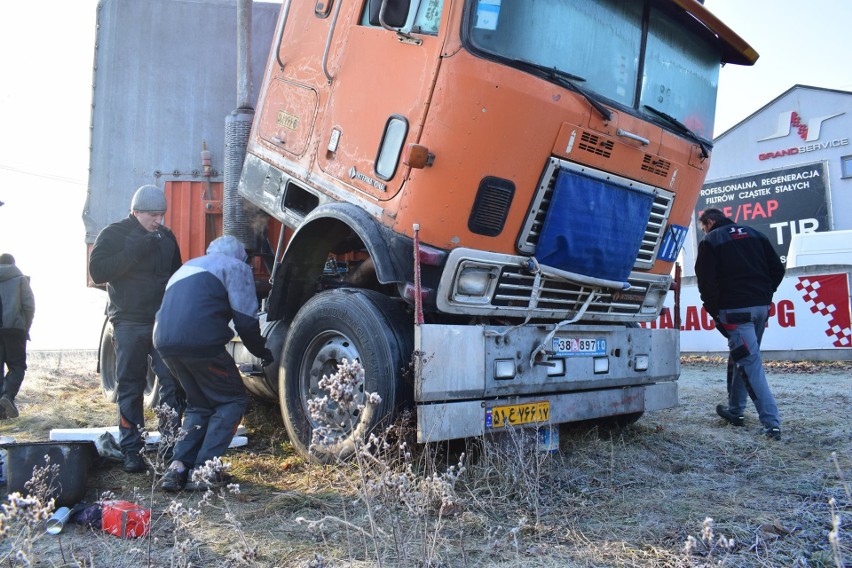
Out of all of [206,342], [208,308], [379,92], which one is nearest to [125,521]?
[206,342]

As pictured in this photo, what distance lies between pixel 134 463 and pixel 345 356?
1.60 m

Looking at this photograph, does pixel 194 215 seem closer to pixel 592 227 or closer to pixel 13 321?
pixel 13 321

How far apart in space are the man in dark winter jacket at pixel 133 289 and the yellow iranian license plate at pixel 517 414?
2.31 meters

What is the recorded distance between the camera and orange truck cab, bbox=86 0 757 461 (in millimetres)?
3861

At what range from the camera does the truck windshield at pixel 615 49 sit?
3.94 metres

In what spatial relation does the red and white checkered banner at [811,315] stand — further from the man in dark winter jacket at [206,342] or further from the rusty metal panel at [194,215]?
the man in dark winter jacket at [206,342]

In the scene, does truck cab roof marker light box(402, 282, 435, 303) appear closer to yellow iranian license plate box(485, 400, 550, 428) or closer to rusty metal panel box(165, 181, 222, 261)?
yellow iranian license plate box(485, 400, 550, 428)

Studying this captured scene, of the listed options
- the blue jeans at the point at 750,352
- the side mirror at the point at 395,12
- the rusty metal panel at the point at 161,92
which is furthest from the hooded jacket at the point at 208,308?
the blue jeans at the point at 750,352

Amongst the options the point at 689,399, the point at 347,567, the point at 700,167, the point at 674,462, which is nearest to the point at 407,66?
the point at 700,167

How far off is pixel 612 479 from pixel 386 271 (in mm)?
1791

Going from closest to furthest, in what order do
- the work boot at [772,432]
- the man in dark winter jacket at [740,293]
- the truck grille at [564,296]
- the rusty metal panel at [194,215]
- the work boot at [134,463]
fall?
the truck grille at [564,296] < the work boot at [134,463] < the work boot at [772,432] < the man in dark winter jacket at [740,293] < the rusty metal panel at [194,215]

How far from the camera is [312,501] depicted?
3.66 metres

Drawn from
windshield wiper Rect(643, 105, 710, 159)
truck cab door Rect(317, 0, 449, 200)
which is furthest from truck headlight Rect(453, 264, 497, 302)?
windshield wiper Rect(643, 105, 710, 159)

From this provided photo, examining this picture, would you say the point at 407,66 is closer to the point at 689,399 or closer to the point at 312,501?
the point at 312,501
